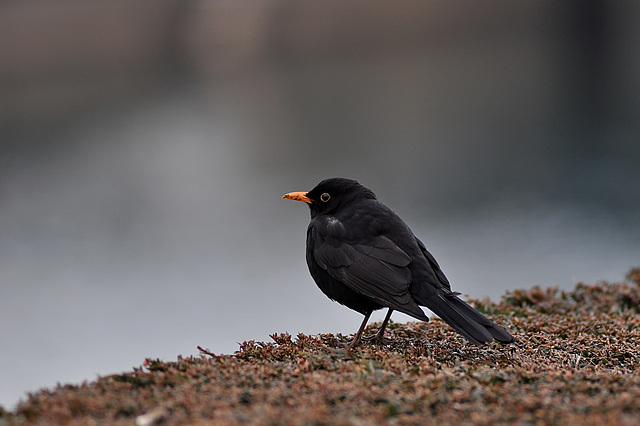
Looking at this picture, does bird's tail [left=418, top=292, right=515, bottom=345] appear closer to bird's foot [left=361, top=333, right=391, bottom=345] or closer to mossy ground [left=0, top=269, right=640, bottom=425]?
mossy ground [left=0, top=269, right=640, bottom=425]

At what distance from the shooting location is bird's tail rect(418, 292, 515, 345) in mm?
3646

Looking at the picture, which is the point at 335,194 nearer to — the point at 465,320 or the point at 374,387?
the point at 465,320

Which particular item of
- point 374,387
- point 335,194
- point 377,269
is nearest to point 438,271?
point 377,269

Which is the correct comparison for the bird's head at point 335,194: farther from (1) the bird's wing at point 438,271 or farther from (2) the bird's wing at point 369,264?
(1) the bird's wing at point 438,271

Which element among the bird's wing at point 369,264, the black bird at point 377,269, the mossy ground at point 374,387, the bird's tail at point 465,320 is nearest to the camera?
the mossy ground at point 374,387

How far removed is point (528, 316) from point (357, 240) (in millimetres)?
1863

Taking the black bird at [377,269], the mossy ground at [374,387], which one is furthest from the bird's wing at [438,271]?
the mossy ground at [374,387]

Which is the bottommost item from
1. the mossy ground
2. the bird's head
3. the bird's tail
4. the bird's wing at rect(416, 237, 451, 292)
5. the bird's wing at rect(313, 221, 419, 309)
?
the mossy ground

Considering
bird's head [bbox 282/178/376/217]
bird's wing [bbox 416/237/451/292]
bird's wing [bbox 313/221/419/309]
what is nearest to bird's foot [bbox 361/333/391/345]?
bird's wing [bbox 313/221/419/309]

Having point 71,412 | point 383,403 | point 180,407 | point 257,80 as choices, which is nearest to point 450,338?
point 383,403

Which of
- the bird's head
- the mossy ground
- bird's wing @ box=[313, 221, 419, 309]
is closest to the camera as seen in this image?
the mossy ground

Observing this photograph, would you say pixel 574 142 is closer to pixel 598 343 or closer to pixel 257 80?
pixel 257 80

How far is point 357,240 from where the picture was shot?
4.49m

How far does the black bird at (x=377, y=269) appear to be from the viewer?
3.88m
